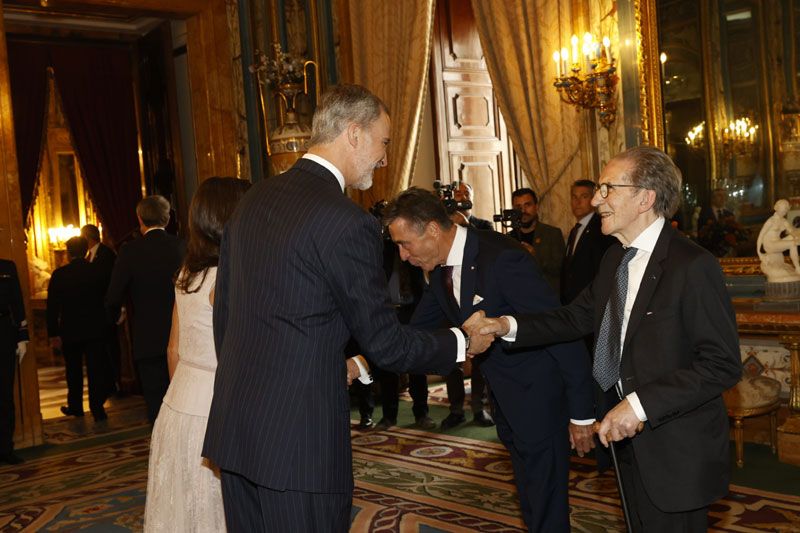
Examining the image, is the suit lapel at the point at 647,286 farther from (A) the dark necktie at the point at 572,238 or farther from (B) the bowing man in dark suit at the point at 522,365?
(A) the dark necktie at the point at 572,238

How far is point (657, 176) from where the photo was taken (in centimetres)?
255

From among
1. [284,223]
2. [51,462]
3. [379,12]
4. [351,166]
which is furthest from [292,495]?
[379,12]

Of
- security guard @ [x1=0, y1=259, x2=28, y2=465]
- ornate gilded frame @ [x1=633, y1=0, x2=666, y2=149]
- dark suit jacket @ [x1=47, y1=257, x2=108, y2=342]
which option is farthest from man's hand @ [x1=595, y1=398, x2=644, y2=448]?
dark suit jacket @ [x1=47, y1=257, x2=108, y2=342]

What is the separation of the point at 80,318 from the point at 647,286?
6722 millimetres

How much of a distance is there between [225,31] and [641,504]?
24.6 feet

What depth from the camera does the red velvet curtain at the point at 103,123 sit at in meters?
11.0

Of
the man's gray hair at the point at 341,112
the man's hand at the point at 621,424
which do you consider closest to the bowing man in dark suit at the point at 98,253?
the man's gray hair at the point at 341,112

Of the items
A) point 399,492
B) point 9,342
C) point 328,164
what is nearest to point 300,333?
point 328,164

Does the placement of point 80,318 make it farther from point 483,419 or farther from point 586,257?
point 586,257

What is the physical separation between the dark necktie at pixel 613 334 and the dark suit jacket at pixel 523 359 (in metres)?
0.47

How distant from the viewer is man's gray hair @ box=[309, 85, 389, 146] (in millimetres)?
2453

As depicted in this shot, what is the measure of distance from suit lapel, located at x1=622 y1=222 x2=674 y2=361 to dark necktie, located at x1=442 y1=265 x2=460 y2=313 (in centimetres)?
92

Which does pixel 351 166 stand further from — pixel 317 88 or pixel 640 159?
pixel 317 88

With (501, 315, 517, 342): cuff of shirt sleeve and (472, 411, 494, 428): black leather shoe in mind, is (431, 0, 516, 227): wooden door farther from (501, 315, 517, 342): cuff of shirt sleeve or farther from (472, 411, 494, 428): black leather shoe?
(501, 315, 517, 342): cuff of shirt sleeve
